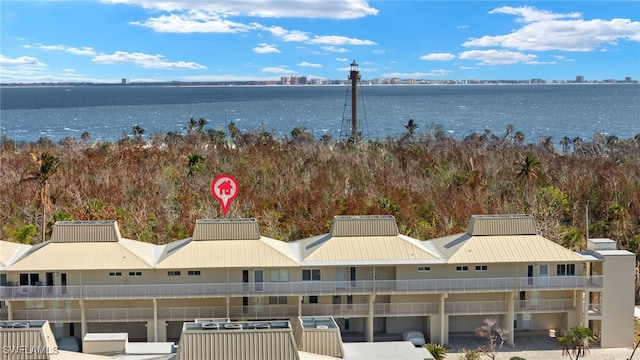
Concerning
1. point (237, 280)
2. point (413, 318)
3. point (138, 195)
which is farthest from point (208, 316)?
point (138, 195)

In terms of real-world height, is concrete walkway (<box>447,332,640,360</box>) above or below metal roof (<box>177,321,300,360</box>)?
below

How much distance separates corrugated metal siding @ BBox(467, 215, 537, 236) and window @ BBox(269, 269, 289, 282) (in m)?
11.2

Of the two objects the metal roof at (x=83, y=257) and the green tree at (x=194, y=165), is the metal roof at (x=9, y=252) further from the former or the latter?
the green tree at (x=194, y=165)

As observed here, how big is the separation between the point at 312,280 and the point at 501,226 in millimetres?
11681

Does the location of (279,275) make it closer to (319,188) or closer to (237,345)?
(237,345)

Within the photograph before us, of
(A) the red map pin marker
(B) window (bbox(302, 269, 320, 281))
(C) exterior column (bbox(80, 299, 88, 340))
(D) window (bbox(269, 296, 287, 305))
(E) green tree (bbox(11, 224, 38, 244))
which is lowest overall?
(C) exterior column (bbox(80, 299, 88, 340))

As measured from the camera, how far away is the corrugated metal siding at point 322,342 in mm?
32969

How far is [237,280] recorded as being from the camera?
40125 mm

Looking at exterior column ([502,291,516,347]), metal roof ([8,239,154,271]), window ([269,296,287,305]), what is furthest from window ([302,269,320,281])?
exterior column ([502,291,516,347])

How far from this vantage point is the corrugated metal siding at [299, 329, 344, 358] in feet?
108

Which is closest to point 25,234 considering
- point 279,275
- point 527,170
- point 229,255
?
point 229,255

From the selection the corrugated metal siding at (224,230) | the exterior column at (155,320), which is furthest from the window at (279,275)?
the exterior column at (155,320)

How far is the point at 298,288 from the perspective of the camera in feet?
129

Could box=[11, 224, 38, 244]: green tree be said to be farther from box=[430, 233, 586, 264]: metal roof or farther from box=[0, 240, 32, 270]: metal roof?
box=[430, 233, 586, 264]: metal roof
